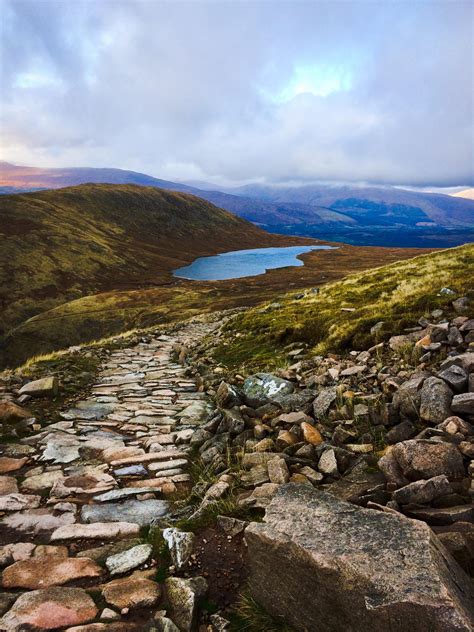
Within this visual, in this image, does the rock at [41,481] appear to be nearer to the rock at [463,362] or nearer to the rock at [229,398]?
the rock at [229,398]

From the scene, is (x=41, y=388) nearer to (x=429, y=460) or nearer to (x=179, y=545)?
(x=179, y=545)

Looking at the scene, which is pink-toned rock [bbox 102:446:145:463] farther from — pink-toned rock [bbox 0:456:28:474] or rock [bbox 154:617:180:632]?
rock [bbox 154:617:180:632]

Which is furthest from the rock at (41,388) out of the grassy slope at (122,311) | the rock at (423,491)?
the grassy slope at (122,311)

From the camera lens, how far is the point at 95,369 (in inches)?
606

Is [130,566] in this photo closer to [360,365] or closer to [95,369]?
[360,365]

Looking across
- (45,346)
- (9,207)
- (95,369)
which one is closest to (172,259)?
(9,207)

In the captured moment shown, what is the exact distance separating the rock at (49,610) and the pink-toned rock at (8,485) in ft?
9.06

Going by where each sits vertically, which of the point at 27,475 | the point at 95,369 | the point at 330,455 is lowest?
the point at 95,369

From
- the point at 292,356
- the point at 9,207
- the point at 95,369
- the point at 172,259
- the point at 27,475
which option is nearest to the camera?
the point at 27,475

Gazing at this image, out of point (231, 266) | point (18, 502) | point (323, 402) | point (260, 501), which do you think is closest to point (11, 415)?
point (18, 502)

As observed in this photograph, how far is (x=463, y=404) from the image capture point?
5.71 metres

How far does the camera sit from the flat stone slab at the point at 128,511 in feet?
17.9

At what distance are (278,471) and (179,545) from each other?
1711mm

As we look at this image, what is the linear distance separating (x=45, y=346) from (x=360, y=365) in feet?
235
